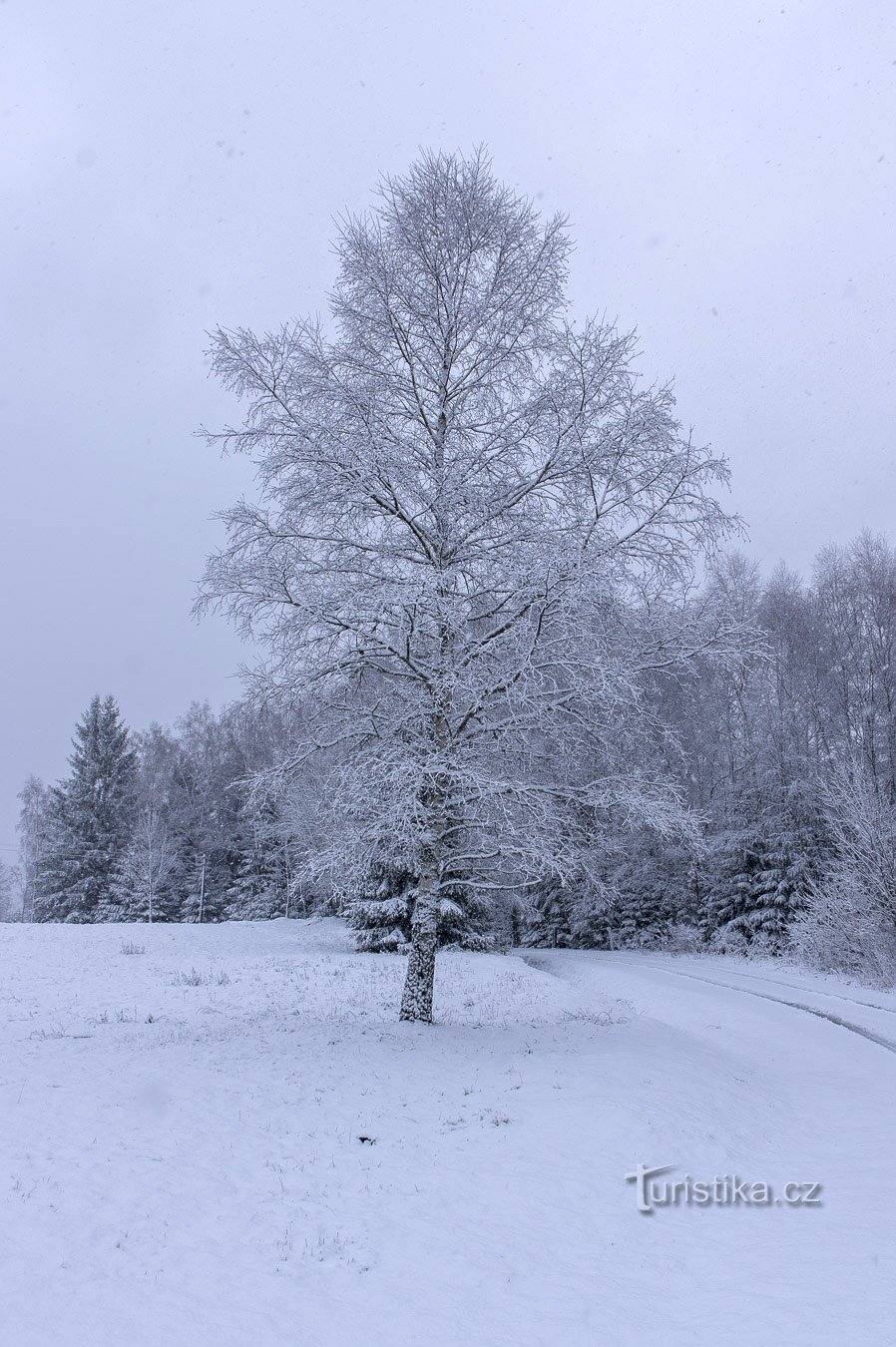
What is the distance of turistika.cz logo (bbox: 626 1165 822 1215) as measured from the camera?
5.81 metres

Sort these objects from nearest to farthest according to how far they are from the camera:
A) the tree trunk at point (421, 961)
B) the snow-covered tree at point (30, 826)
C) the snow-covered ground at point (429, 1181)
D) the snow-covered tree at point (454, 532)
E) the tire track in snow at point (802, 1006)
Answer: the snow-covered ground at point (429, 1181) → the snow-covered tree at point (454, 532) → the tree trunk at point (421, 961) → the tire track in snow at point (802, 1006) → the snow-covered tree at point (30, 826)

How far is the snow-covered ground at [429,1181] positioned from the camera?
4.37 meters

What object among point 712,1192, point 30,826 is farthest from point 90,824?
point 712,1192

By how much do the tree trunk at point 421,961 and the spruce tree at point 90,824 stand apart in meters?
33.2

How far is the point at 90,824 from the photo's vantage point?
133 feet

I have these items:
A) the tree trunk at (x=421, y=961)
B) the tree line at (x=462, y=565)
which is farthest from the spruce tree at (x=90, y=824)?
the tree line at (x=462, y=565)

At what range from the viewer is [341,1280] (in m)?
4.71

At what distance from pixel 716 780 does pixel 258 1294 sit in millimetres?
28893

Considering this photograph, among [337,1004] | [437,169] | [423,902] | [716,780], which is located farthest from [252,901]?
[437,169]

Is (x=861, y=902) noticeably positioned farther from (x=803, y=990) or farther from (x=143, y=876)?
(x=143, y=876)

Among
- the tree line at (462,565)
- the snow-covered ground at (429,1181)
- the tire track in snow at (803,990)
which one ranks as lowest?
the tire track in snow at (803,990)

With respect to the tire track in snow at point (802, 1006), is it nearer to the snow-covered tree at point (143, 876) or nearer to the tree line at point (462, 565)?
the tree line at point (462, 565)

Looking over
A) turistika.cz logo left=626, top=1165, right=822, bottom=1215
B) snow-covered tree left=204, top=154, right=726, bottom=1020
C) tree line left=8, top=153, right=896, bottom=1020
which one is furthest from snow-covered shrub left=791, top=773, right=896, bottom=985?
turistika.cz logo left=626, top=1165, right=822, bottom=1215

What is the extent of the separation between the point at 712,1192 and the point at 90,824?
4043 centimetres
